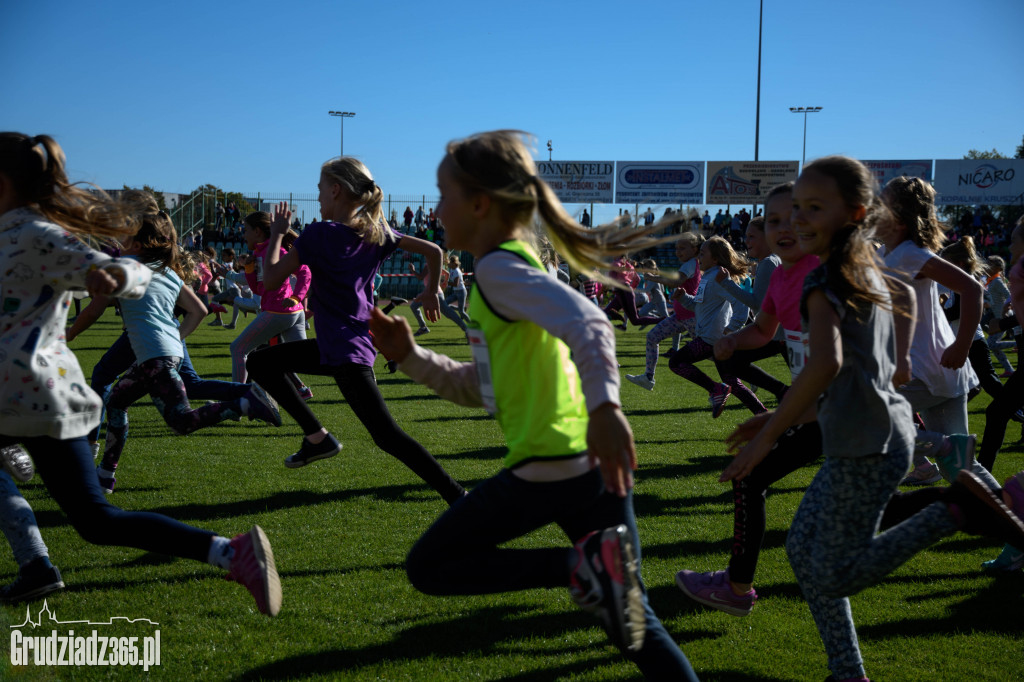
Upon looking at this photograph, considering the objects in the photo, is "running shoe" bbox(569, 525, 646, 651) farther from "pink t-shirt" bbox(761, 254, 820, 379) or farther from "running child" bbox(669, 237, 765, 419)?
"running child" bbox(669, 237, 765, 419)

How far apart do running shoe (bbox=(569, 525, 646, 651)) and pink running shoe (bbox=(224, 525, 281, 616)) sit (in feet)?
4.47

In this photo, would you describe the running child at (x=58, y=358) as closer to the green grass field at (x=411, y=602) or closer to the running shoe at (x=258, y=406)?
the green grass field at (x=411, y=602)

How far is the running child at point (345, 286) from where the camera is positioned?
4.97 m

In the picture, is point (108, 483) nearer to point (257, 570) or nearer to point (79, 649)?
point (79, 649)

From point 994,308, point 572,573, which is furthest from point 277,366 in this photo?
point 994,308

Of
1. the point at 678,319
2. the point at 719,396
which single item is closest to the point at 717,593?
the point at 719,396

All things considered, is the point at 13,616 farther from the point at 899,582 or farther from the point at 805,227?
the point at 899,582

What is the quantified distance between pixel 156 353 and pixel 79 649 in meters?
2.61

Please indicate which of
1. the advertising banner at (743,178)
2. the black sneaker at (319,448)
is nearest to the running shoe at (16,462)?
the black sneaker at (319,448)

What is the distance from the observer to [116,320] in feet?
73.1

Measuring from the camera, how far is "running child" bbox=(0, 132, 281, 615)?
305 cm

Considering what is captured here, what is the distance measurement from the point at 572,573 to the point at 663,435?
6.41 metres

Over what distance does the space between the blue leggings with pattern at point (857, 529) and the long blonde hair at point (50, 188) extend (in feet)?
9.58

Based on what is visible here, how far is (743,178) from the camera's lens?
48.7 m
